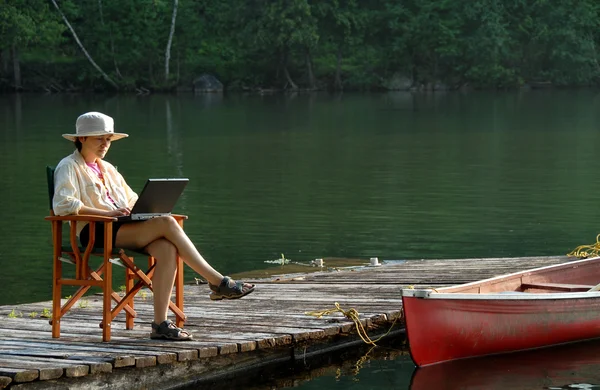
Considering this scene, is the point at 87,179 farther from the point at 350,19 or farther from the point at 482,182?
the point at 350,19

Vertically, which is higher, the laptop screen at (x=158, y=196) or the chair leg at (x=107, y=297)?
the laptop screen at (x=158, y=196)

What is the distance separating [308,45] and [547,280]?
54.7 metres

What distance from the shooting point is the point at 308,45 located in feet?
212

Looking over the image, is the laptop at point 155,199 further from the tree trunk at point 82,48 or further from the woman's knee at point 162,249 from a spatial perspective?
the tree trunk at point 82,48

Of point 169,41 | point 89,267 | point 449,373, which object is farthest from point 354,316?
point 169,41

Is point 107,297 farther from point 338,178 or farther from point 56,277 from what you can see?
point 338,178

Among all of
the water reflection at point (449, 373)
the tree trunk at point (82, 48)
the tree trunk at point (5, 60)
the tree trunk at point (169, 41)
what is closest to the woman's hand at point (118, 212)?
the water reflection at point (449, 373)

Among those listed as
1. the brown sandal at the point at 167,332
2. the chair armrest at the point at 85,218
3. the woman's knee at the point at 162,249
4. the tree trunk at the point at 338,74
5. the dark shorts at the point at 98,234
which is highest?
the chair armrest at the point at 85,218

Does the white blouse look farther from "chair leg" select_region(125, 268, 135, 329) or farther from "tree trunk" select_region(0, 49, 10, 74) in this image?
"tree trunk" select_region(0, 49, 10, 74)

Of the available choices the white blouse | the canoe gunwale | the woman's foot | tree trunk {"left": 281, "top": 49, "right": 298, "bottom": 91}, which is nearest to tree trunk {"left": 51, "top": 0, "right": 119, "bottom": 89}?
tree trunk {"left": 281, "top": 49, "right": 298, "bottom": 91}

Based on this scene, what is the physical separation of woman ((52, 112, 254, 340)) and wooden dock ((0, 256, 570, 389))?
272 mm

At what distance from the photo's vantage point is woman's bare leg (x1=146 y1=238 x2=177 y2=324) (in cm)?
799

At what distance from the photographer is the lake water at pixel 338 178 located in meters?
16.0

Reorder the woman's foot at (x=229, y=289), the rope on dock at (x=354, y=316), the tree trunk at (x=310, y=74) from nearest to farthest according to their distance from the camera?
the woman's foot at (x=229, y=289) → the rope on dock at (x=354, y=316) → the tree trunk at (x=310, y=74)
